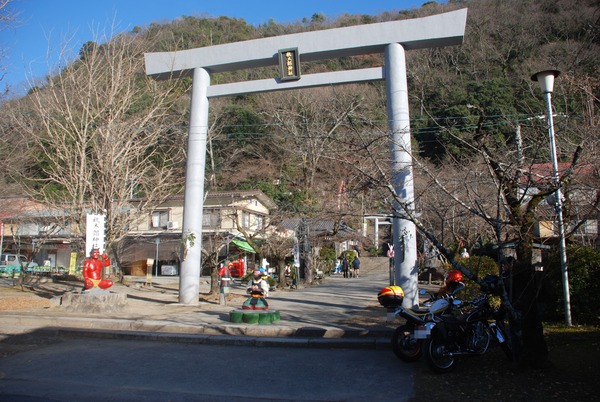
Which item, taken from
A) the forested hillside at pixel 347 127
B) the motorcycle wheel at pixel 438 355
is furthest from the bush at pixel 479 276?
the motorcycle wheel at pixel 438 355

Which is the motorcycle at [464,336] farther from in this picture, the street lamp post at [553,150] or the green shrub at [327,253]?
the green shrub at [327,253]

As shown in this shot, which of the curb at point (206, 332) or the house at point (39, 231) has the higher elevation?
the house at point (39, 231)

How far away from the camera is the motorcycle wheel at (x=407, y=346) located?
6.52 metres

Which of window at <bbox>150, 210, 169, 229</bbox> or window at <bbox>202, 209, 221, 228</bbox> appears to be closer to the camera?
window at <bbox>202, 209, 221, 228</bbox>

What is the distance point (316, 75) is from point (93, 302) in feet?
27.4

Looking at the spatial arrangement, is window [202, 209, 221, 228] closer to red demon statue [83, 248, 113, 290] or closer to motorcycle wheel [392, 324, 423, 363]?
red demon statue [83, 248, 113, 290]

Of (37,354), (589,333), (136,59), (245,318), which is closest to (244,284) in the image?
(136,59)

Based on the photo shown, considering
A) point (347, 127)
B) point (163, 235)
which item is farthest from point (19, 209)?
point (347, 127)

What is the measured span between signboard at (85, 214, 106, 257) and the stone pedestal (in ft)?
5.34

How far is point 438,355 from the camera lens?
236 inches

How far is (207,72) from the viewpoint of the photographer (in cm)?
1433

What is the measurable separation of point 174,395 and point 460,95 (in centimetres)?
2134

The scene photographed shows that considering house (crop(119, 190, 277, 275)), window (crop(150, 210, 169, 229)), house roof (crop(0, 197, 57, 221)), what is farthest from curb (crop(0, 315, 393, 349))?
window (crop(150, 210, 169, 229))

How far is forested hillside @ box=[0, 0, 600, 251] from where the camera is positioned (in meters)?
9.22
